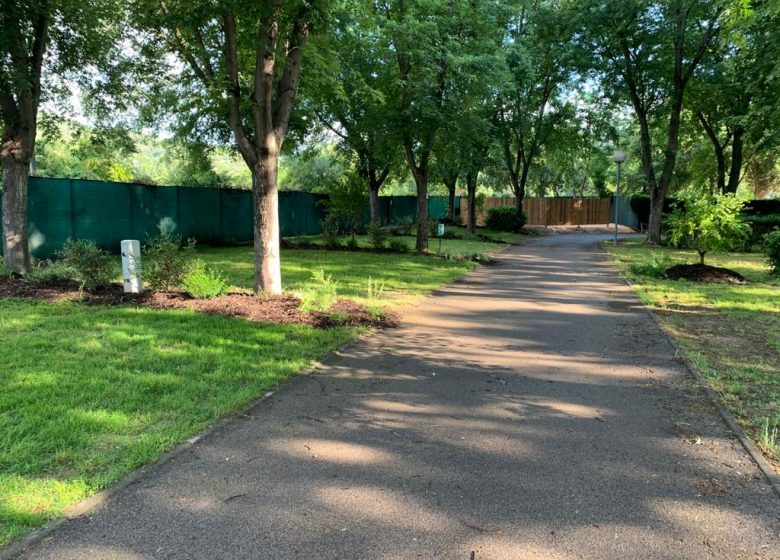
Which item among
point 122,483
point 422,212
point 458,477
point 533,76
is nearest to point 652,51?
point 533,76

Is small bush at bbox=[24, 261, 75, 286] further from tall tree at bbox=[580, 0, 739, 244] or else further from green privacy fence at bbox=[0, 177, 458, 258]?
tall tree at bbox=[580, 0, 739, 244]

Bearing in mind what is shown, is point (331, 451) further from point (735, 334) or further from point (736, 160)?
point (736, 160)

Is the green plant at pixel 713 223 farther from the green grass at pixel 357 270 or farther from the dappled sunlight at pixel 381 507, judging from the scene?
the dappled sunlight at pixel 381 507

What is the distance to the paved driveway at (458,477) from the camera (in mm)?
2719

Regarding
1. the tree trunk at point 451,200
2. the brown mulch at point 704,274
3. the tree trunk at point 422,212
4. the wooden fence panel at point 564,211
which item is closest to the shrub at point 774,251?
the brown mulch at point 704,274

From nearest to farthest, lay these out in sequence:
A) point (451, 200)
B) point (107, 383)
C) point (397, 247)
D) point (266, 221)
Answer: point (107, 383) → point (266, 221) → point (397, 247) → point (451, 200)

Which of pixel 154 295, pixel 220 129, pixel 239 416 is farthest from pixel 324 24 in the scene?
pixel 220 129

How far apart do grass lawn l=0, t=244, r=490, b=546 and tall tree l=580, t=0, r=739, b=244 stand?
63.6 ft

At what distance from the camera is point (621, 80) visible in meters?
23.6

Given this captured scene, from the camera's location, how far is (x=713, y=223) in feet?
39.5

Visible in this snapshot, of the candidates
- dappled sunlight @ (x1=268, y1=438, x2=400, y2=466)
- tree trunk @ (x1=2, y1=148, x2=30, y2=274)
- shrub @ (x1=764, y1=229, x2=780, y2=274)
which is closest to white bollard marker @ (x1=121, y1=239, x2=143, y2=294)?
tree trunk @ (x1=2, y1=148, x2=30, y2=274)

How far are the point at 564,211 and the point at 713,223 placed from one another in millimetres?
32275

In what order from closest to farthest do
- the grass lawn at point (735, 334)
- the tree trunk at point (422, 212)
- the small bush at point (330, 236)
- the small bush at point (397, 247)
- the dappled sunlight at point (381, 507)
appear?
1. the dappled sunlight at point (381, 507)
2. the grass lawn at point (735, 334)
3. the tree trunk at point (422, 212)
4. the small bush at point (397, 247)
5. the small bush at point (330, 236)

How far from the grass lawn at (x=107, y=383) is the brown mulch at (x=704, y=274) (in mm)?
9169
